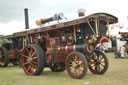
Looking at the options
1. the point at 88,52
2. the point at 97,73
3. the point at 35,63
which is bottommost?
the point at 97,73

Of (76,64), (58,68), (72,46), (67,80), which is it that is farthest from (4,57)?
(76,64)

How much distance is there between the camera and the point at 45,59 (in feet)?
22.4

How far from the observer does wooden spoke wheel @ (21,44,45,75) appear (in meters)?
6.50

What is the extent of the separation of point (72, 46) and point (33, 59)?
5.64ft

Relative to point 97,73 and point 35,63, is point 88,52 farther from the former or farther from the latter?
point 35,63

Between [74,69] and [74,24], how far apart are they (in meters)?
1.48

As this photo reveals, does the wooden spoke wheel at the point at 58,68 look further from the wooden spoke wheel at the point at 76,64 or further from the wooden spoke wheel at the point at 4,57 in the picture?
the wooden spoke wheel at the point at 4,57

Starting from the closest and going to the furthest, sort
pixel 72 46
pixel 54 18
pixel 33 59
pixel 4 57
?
pixel 72 46
pixel 33 59
pixel 54 18
pixel 4 57

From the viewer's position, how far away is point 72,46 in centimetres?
605

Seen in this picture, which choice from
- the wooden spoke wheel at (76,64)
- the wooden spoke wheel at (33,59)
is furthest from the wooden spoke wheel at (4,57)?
the wooden spoke wheel at (76,64)

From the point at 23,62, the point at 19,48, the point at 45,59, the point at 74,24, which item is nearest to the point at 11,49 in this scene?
the point at 19,48

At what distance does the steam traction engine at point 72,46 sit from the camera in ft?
18.6

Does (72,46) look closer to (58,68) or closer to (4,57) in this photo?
(58,68)

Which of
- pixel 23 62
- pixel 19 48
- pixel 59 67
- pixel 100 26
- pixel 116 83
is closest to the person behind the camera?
pixel 116 83
